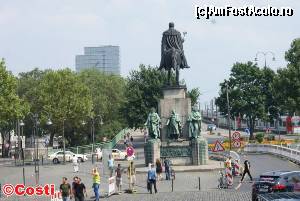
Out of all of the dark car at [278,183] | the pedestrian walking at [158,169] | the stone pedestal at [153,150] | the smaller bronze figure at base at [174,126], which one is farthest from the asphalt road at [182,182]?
the smaller bronze figure at base at [174,126]

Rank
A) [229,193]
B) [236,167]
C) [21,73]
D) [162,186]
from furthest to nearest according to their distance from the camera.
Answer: [21,73]
[236,167]
[162,186]
[229,193]

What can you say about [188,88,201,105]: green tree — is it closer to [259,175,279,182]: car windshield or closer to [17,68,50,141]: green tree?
[17,68,50,141]: green tree

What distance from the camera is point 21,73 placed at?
10888cm

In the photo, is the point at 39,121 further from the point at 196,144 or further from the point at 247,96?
the point at 196,144

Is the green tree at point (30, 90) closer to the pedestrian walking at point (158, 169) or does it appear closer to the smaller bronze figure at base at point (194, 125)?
the smaller bronze figure at base at point (194, 125)

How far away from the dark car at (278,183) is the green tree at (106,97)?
69.8 m

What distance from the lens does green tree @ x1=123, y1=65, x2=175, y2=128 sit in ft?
275

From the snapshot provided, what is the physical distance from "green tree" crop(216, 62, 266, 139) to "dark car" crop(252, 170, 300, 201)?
60.8 m

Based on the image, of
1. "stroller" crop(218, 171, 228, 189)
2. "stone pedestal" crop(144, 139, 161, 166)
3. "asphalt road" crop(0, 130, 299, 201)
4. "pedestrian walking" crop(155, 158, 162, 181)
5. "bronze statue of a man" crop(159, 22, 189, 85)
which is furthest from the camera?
"bronze statue of a man" crop(159, 22, 189, 85)

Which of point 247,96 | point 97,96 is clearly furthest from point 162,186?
point 97,96

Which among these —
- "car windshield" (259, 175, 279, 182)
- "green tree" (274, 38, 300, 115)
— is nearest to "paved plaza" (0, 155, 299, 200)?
"car windshield" (259, 175, 279, 182)

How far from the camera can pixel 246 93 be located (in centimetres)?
8969

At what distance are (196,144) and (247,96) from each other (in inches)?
1779

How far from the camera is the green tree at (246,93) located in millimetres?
89375
